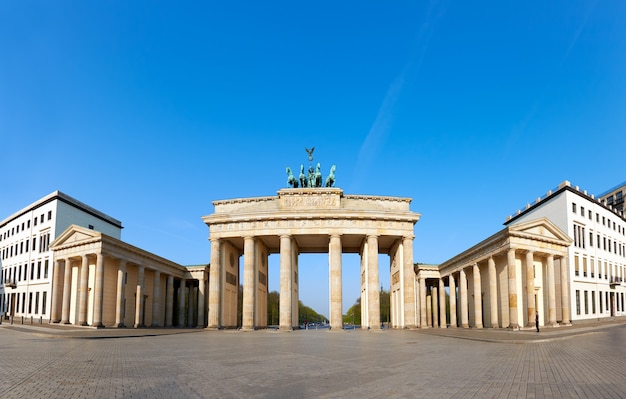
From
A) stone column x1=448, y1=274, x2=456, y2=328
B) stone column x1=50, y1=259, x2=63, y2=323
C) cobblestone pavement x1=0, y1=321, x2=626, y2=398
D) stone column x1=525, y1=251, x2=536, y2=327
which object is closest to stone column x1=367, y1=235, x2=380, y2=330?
stone column x1=448, y1=274, x2=456, y2=328

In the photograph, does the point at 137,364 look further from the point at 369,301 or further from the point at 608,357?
the point at 369,301

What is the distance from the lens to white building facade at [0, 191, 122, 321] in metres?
64.4

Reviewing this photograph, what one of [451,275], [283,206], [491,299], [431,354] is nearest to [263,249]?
[283,206]

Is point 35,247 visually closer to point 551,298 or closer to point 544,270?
point 544,270

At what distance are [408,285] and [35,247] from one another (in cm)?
5076

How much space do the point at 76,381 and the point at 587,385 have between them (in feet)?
41.3

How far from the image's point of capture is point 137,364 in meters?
16.7

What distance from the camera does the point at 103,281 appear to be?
160 feet

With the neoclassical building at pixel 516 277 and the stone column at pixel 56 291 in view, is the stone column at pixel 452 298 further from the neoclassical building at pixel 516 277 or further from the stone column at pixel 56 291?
the stone column at pixel 56 291

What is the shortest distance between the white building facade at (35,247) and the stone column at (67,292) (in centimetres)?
1005

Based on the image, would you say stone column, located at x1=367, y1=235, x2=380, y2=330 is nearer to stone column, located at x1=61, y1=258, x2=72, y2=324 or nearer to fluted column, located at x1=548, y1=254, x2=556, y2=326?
fluted column, located at x1=548, y1=254, x2=556, y2=326

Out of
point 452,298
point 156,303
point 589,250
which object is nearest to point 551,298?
point 452,298

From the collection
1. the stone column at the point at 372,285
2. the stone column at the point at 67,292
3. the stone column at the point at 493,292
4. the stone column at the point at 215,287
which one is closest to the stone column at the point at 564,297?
the stone column at the point at 493,292

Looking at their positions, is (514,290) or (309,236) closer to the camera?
(514,290)
